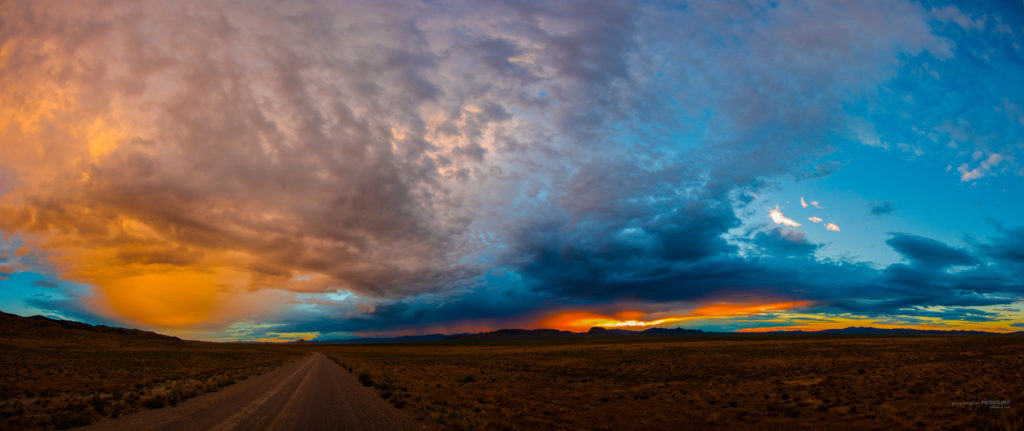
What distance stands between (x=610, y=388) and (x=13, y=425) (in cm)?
2624

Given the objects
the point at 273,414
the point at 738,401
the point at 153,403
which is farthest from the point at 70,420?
the point at 738,401

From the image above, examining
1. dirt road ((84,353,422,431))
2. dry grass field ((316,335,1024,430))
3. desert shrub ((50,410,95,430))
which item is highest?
desert shrub ((50,410,95,430))

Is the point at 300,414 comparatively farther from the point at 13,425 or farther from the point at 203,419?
the point at 13,425

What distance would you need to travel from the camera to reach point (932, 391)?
2105 centimetres

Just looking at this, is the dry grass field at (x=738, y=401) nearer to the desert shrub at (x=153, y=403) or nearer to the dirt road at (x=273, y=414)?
the dirt road at (x=273, y=414)

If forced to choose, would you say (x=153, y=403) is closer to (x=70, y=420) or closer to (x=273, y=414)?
(x=70, y=420)

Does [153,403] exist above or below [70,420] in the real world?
below

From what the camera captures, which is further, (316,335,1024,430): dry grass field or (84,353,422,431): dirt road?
(316,335,1024,430): dry grass field

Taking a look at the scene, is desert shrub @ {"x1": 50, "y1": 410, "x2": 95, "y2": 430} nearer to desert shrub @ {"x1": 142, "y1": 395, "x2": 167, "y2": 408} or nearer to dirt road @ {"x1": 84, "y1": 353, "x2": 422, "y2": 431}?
dirt road @ {"x1": 84, "y1": 353, "x2": 422, "y2": 431}

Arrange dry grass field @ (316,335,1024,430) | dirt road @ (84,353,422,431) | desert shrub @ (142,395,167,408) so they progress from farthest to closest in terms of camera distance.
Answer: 1. desert shrub @ (142,395,167,408)
2. dry grass field @ (316,335,1024,430)
3. dirt road @ (84,353,422,431)

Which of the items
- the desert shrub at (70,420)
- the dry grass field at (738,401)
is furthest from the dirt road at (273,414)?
the dry grass field at (738,401)

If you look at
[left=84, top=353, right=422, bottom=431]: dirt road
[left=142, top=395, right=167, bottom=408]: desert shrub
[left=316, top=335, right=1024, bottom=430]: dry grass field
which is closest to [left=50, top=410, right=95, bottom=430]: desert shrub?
[left=84, top=353, right=422, bottom=431]: dirt road

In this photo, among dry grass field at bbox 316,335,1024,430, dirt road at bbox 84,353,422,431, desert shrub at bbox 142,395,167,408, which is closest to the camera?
dirt road at bbox 84,353,422,431

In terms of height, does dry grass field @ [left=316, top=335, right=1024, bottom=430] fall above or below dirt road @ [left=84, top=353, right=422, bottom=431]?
below
